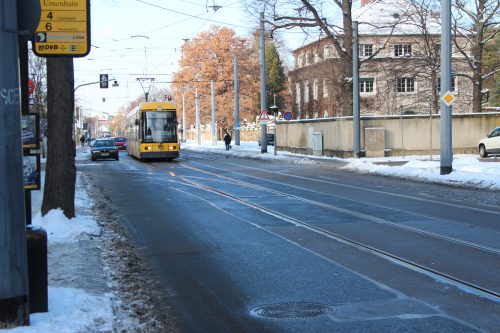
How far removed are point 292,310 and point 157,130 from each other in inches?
1240

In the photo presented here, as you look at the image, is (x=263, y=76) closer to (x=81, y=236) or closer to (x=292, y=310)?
(x=81, y=236)

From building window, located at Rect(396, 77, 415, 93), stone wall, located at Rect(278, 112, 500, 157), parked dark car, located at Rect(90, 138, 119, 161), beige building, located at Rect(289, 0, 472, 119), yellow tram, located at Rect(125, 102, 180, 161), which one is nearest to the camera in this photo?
stone wall, located at Rect(278, 112, 500, 157)

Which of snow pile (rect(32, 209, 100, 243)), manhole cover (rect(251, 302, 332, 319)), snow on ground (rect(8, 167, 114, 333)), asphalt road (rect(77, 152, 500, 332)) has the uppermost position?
snow pile (rect(32, 209, 100, 243))

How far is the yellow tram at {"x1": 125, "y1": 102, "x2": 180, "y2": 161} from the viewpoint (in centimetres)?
3675

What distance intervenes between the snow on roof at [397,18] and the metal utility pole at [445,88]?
19567 mm

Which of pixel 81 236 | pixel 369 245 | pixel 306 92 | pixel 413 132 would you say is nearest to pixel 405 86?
pixel 306 92

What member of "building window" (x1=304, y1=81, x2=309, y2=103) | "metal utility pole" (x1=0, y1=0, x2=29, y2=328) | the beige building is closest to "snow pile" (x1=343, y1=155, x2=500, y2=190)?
"metal utility pole" (x1=0, y1=0, x2=29, y2=328)

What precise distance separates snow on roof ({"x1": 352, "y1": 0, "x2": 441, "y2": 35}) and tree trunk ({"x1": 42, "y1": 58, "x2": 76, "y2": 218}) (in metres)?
33.6

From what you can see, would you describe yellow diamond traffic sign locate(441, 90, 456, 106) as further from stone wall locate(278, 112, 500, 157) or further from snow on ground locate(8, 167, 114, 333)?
snow on ground locate(8, 167, 114, 333)

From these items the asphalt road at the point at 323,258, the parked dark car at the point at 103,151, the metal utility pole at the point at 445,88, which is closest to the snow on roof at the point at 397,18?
the parked dark car at the point at 103,151

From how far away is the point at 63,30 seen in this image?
663cm

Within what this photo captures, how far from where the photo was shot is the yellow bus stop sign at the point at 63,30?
21.4ft

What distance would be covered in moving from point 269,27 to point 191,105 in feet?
141

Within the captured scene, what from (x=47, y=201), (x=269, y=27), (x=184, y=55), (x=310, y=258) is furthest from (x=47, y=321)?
(x=184, y=55)
